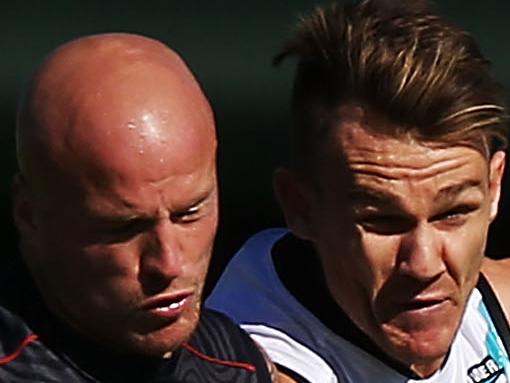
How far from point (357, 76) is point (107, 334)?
0.51 m

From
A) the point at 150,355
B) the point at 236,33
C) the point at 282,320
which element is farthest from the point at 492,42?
the point at 150,355

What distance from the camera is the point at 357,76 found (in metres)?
2.29

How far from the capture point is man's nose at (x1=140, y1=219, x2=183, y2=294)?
6.19 ft

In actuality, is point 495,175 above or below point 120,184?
below

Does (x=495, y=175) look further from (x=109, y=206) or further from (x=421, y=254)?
(x=109, y=206)

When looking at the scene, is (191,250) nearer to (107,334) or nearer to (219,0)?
(107,334)

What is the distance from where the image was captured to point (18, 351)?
1.96 metres

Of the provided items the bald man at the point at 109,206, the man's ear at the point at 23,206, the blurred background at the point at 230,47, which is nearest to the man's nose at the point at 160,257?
the bald man at the point at 109,206

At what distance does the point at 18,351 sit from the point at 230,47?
137 inches

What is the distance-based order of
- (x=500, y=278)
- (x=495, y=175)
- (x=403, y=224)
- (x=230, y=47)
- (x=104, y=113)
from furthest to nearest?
(x=230, y=47), (x=500, y=278), (x=495, y=175), (x=403, y=224), (x=104, y=113)

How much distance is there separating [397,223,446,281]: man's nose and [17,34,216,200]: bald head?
1.25 feet

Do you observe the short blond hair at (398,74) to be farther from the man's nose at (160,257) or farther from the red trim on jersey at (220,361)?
the man's nose at (160,257)

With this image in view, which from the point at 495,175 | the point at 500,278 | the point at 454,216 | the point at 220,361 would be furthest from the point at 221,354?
the point at 500,278

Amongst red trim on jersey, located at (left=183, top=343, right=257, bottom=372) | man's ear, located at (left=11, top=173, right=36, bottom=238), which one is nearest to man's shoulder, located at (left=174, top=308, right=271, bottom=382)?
red trim on jersey, located at (left=183, top=343, right=257, bottom=372)
